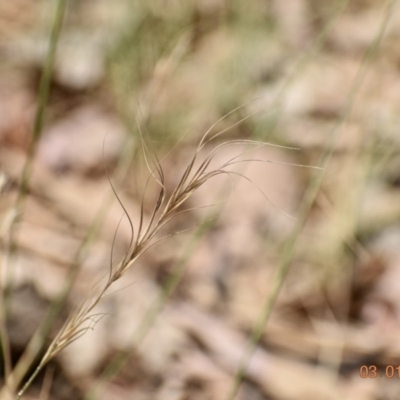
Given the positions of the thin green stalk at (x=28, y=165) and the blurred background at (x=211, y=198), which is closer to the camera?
the thin green stalk at (x=28, y=165)

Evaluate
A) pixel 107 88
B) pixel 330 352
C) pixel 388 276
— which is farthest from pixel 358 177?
pixel 107 88
